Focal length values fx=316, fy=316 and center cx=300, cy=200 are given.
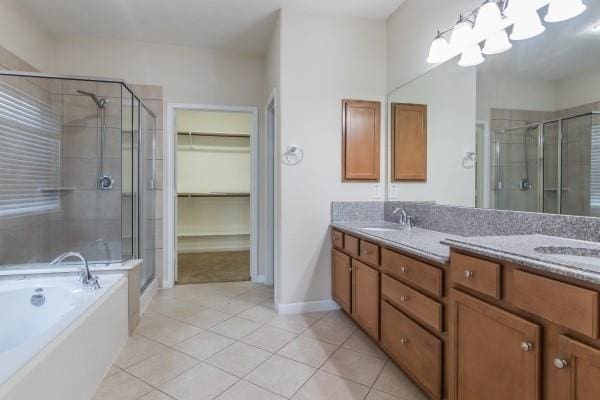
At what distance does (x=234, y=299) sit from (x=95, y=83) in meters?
2.32

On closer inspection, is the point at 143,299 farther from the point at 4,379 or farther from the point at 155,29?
the point at 155,29

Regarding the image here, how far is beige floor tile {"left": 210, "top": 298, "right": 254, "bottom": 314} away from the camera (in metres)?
2.90

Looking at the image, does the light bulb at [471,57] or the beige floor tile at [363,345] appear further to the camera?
the beige floor tile at [363,345]

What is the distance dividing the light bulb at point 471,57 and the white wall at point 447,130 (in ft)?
0.12

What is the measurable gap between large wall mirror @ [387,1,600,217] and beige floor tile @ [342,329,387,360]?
1139mm

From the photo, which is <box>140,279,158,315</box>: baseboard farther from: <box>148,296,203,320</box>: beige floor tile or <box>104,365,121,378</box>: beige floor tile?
<box>104,365,121,378</box>: beige floor tile

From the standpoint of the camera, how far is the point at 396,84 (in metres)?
2.82

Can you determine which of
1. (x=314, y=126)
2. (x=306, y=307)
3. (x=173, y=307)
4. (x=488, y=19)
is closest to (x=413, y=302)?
(x=306, y=307)

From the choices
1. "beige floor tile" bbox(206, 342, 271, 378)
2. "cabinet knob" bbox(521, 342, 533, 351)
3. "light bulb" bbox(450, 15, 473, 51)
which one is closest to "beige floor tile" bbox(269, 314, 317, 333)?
"beige floor tile" bbox(206, 342, 271, 378)

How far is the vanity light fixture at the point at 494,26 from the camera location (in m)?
1.49

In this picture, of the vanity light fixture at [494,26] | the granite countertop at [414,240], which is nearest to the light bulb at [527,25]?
the vanity light fixture at [494,26]

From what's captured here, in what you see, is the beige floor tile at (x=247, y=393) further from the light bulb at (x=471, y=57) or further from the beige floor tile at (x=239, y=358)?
the light bulb at (x=471, y=57)

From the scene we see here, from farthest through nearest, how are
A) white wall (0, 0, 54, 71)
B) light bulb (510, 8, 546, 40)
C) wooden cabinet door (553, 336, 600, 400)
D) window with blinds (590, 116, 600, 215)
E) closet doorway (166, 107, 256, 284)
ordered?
closet doorway (166, 107, 256, 284) < white wall (0, 0, 54, 71) < light bulb (510, 8, 546, 40) < window with blinds (590, 116, 600, 215) < wooden cabinet door (553, 336, 600, 400)

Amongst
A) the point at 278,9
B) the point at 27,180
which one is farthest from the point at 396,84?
the point at 27,180
